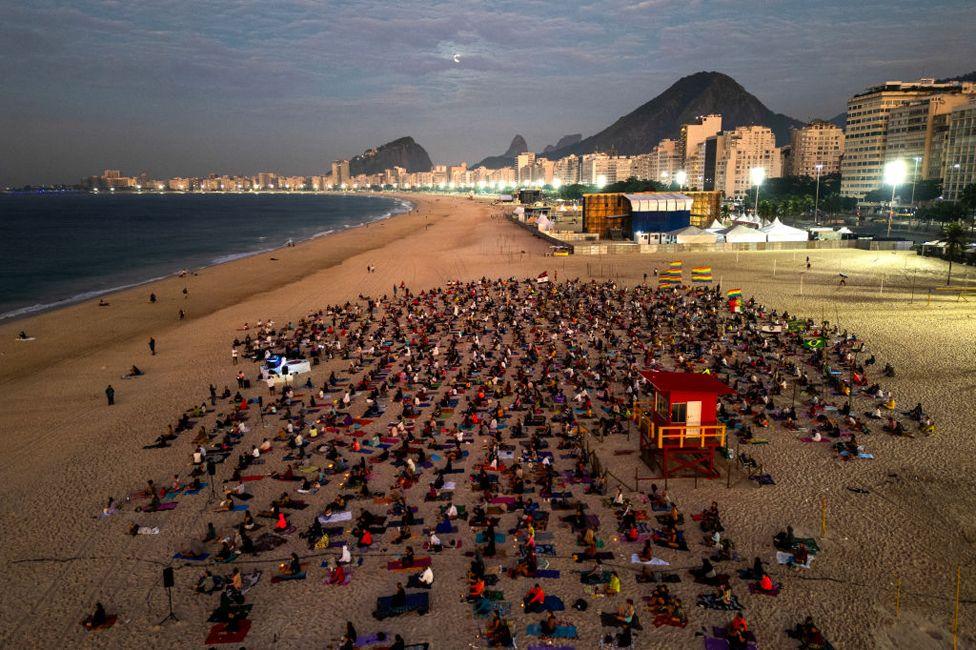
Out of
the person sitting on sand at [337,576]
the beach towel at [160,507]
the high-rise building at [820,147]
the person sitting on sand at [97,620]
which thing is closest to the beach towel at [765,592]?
the person sitting on sand at [337,576]

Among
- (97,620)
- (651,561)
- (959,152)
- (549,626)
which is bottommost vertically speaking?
(97,620)

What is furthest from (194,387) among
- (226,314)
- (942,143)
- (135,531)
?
(942,143)

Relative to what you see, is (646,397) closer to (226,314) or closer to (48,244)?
(226,314)

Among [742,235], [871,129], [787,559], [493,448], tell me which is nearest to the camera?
[787,559]

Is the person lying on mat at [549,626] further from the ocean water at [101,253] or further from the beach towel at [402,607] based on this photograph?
the ocean water at [101,253]

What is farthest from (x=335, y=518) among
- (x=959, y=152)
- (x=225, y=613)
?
(x=959, y=152)

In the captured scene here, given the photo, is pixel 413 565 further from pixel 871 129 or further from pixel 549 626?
pixel 871 129

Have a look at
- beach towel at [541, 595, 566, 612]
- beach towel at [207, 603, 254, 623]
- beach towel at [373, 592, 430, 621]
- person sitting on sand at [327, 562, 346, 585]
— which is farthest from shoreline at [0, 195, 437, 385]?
beach towel at [541, 595, 566, 612]
